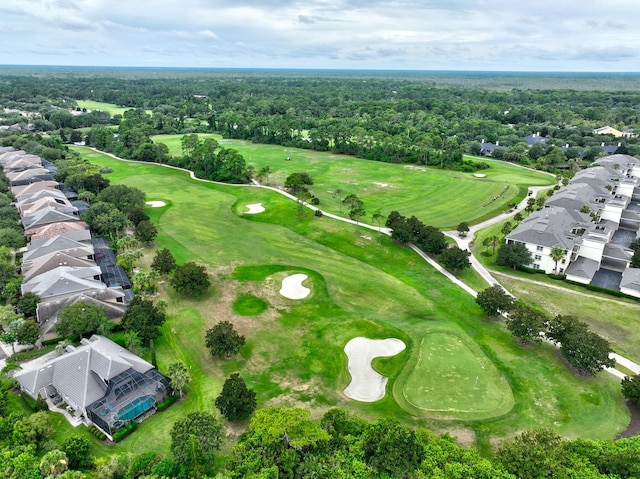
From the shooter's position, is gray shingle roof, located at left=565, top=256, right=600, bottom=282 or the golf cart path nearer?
the golf cart path

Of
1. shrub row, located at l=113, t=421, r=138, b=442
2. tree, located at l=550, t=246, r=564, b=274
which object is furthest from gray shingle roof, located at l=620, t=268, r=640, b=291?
shrub row, located at l=113, t=421, r=138, b=442

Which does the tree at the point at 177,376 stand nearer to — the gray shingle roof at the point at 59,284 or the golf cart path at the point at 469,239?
the gray shingle roof at the point at 59,284

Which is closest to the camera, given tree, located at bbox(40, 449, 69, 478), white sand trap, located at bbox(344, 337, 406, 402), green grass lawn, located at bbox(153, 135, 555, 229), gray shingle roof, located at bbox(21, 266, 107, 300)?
tree, located at bbox(40, 449, 69, 478)

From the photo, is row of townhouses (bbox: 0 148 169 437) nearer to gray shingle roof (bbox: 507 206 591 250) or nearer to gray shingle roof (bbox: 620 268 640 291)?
gray shingle roof (bbox: 507 206 591 250)

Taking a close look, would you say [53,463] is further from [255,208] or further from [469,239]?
[469,239]

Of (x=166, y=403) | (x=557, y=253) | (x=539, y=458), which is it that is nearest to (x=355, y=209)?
(x=557, y=253)

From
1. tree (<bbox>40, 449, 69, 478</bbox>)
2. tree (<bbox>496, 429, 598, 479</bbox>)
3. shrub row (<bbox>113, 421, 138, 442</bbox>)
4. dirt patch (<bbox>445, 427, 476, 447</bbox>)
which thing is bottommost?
shrub row (<bbox>113, 421, 138, 442</bbox>)
